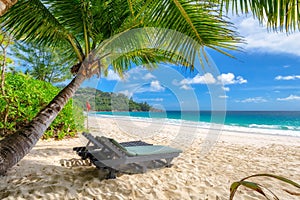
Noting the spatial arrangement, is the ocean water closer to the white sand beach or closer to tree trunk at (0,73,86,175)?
the white sand beach

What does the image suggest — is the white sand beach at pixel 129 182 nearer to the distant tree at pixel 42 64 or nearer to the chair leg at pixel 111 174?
the chair leg at pixel 111 174

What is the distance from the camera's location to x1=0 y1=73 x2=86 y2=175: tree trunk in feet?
8.84

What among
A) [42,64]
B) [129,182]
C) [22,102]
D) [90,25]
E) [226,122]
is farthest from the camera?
[226,122]

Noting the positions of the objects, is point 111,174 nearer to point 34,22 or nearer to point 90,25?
point 90,25

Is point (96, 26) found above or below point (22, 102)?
above

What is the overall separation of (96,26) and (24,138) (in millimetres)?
2559

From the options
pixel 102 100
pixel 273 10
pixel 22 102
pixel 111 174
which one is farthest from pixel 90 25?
pixel 102 100

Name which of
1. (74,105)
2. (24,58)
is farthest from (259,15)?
(24,58)

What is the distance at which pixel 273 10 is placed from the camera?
1973 millimetres

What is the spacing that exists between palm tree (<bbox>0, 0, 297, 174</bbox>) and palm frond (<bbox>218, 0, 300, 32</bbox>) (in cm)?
2

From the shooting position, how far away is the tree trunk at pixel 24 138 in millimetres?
2693

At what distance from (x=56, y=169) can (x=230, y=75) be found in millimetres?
59410

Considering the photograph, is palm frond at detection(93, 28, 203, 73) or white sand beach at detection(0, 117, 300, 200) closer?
white sand beach at detection(0, 117, 300, 200)

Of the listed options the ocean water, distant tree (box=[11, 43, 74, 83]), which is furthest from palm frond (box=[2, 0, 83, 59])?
distant tree (box=[11, 43, 74, 83])
